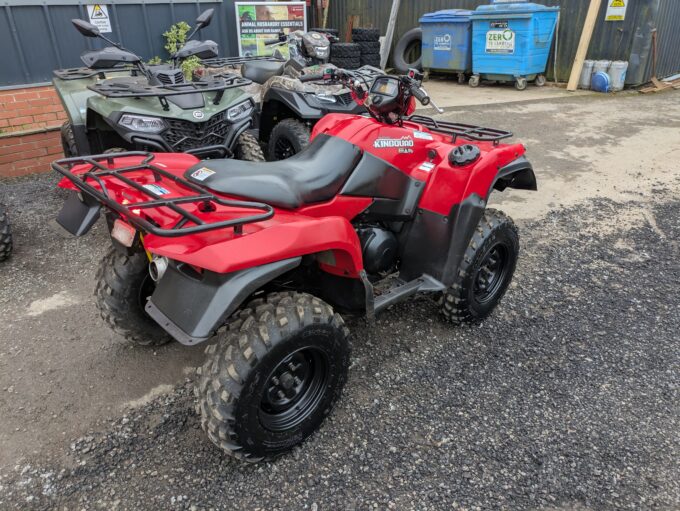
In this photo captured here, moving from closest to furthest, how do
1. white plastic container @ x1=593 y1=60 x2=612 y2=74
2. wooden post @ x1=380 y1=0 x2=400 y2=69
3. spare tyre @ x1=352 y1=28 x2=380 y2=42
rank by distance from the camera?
spare tyre @ x1=352 y1=28 x2=380 y2=42 → white plastic container @ x1=593 y1=60 x2=612 y2=74 → wooden post @ x1=380 y1=0 x2=400 y2=69

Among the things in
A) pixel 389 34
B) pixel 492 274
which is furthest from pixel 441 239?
pixel 389 34

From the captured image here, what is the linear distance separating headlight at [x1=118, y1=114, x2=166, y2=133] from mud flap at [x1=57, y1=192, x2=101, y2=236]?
2.10m

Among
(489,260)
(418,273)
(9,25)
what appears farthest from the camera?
(9,25)

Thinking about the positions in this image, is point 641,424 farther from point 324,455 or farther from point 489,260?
point 324,455

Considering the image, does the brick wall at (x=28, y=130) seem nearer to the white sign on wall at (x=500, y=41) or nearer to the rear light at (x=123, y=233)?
the rear light at (x=123, y=233)

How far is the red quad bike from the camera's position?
76.2 inches

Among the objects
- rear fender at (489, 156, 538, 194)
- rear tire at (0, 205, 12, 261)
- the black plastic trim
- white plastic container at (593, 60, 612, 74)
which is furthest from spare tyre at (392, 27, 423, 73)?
the black plastic trim

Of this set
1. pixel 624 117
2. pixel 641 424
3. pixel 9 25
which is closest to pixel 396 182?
pixel 641 424

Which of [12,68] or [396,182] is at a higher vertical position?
[12,68]

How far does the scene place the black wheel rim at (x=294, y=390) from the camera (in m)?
2.25

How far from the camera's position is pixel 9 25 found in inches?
239

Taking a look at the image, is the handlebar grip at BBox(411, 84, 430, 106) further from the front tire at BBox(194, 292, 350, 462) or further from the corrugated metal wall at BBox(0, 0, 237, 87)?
the corrugated metal wall at BBox(0, 0, 237, 87)

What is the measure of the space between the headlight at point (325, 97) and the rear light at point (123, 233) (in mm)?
3211

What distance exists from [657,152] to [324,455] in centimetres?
667
